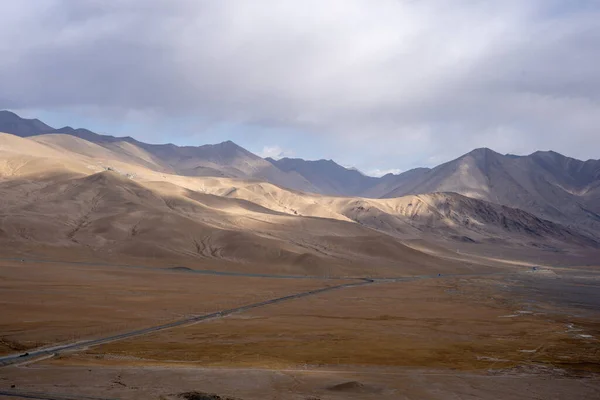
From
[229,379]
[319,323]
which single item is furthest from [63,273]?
[229,379]

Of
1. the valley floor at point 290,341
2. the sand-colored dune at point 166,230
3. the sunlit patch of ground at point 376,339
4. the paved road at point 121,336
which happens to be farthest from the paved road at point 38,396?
the sand-colored dune at point 166,230

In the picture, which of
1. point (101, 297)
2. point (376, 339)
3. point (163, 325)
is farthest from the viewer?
point (101, 297)

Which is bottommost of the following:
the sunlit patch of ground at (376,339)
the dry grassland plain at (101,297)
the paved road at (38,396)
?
the dry grassland plain at (101,297)

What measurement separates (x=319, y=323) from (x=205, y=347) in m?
12.9

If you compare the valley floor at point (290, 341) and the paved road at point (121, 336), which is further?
the paved road at point (121, 336)

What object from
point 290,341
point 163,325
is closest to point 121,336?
point 163,325

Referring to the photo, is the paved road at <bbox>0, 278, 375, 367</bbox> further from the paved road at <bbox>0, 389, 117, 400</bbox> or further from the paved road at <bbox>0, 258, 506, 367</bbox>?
the paved road at <bbox>0, 389, 117, 400</bbox>

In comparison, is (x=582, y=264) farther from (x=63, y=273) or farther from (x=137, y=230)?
(x=63, y=273)

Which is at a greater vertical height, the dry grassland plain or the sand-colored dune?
the sand-colored dune

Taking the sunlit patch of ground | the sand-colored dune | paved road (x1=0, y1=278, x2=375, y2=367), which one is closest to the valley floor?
the sunlit patch of ground

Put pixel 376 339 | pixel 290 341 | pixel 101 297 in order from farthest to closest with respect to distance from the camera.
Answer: pixel 101 297, pixel 376 339, pixel 290 341

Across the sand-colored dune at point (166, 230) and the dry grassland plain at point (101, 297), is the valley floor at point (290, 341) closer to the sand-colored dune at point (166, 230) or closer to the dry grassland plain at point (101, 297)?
the dry grassland plain at point (101, 297)

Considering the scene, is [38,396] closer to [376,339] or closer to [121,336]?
[121,336]

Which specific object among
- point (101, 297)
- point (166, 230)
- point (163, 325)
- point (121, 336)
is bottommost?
point (101, 297)
